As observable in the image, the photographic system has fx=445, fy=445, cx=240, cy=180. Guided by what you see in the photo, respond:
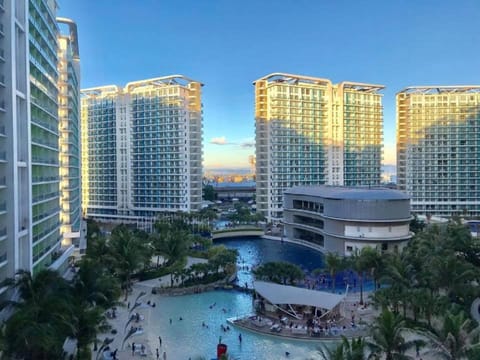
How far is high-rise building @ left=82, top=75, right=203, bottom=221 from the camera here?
94500 millimetres

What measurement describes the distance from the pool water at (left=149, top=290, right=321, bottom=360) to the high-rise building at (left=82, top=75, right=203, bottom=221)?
5372cm

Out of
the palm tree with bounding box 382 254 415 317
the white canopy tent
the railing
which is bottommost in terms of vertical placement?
the white canopy tent

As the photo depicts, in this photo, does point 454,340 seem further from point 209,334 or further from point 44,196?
point 44,196

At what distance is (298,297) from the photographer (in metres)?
36.4

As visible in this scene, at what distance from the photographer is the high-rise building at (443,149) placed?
101 metres

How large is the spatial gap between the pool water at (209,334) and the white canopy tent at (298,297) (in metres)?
2.96

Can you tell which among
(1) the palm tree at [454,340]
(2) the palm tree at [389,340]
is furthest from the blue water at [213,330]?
(1) the palm tree at [454,340]

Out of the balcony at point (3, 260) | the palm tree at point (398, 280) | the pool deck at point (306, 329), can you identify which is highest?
the balcony at point (3, 260)

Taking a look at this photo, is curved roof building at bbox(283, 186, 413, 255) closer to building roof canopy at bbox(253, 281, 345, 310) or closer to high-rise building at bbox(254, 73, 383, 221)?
building roof canopy at bbox(253, 281, 345, 310)

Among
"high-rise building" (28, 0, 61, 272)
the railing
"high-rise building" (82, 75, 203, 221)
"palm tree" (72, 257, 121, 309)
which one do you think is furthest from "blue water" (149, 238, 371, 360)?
"high-rise building" (82, 75, 203, 221)

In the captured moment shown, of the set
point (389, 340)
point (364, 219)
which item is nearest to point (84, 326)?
point (389, 340)

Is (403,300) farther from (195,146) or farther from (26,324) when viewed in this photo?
(195,146)

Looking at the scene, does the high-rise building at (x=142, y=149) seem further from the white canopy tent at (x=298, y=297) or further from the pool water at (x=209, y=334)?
the white canopy tent at (x=298, y=297)

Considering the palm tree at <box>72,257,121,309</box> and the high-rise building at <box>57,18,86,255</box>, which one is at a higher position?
the high-rise building at <box>57,18,86,255</box>
